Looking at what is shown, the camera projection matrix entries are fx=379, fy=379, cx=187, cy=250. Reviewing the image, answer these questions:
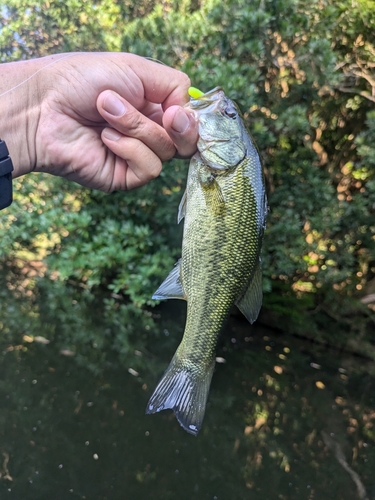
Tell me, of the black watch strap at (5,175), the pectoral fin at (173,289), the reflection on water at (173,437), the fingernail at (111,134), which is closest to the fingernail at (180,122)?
the fingernail at (111,134)

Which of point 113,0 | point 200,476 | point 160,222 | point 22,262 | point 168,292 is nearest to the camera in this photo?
point 168,292

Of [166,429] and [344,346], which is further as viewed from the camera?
[344,346]

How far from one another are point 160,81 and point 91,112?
0.39 meters

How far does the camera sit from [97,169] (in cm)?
208

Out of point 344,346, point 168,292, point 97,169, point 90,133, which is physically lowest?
point 344,346

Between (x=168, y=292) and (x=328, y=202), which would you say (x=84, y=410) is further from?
(x=328, y=202)

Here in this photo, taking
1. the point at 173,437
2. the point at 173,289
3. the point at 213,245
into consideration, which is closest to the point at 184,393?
the point at 173,289

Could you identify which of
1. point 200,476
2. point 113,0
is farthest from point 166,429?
point 113,0

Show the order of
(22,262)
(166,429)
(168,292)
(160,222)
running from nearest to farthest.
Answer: (168,292)
(166,429)
(160,222)
(22,262)

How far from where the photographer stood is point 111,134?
1.87 m

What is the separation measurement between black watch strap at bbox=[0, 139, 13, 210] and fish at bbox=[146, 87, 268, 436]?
79 centimetres

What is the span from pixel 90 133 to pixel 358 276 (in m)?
4.87

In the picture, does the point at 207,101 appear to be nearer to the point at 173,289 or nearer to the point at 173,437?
the point at 173,289

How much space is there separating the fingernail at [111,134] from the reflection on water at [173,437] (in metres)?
2.56
